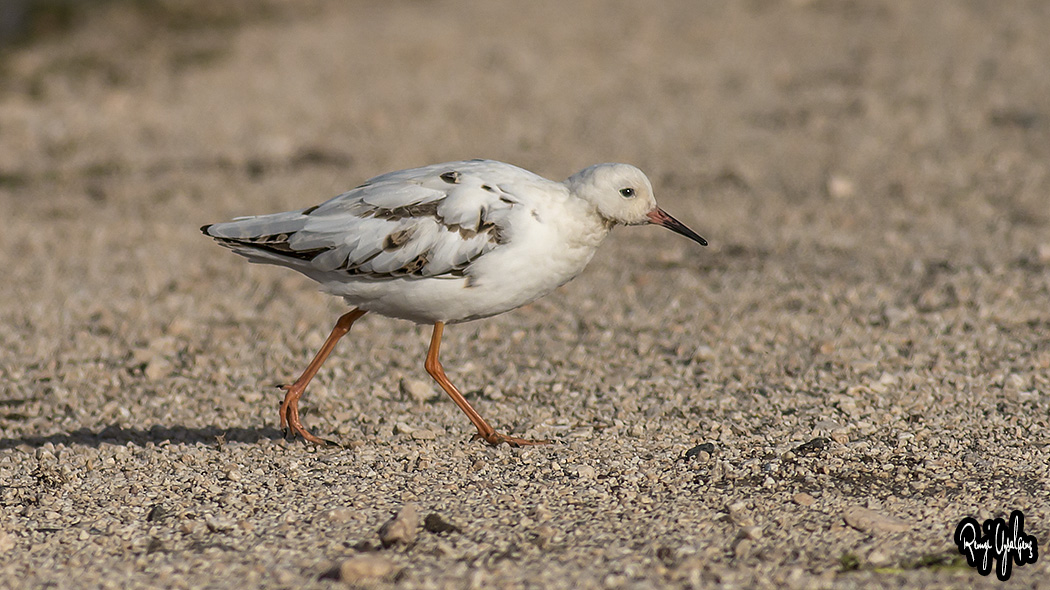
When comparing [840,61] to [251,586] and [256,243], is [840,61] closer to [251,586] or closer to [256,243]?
[256,243]

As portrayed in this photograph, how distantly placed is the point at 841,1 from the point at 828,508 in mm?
12073

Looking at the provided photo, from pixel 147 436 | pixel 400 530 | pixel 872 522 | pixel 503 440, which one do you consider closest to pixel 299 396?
pixel 147 436

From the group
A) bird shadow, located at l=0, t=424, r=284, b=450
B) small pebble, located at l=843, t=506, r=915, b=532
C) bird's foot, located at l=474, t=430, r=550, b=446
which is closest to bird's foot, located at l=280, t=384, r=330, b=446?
bird shadow, located at l=0, t=424, r=284, b=450

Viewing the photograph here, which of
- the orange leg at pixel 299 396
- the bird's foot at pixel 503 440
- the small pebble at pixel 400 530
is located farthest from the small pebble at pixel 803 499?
the orange leg at pixel 299 396

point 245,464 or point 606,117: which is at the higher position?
point 606,117

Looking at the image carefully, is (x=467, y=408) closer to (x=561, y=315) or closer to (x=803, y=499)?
(x=803, y=499)

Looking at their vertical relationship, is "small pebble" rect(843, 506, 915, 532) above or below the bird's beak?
below

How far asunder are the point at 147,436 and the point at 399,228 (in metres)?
1.88

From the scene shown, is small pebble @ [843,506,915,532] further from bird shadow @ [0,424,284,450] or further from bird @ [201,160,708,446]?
bird shadow @ [0,424,284,450]

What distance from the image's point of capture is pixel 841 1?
52.1 feet

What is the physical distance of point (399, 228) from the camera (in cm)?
598

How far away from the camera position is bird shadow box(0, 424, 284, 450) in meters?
6.42

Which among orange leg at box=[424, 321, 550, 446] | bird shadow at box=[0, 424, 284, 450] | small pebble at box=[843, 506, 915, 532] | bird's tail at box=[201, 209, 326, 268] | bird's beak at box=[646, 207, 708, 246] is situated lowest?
bird shadow at box=[0, 424, 284, 450]

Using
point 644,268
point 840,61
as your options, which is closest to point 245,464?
point 644,268
